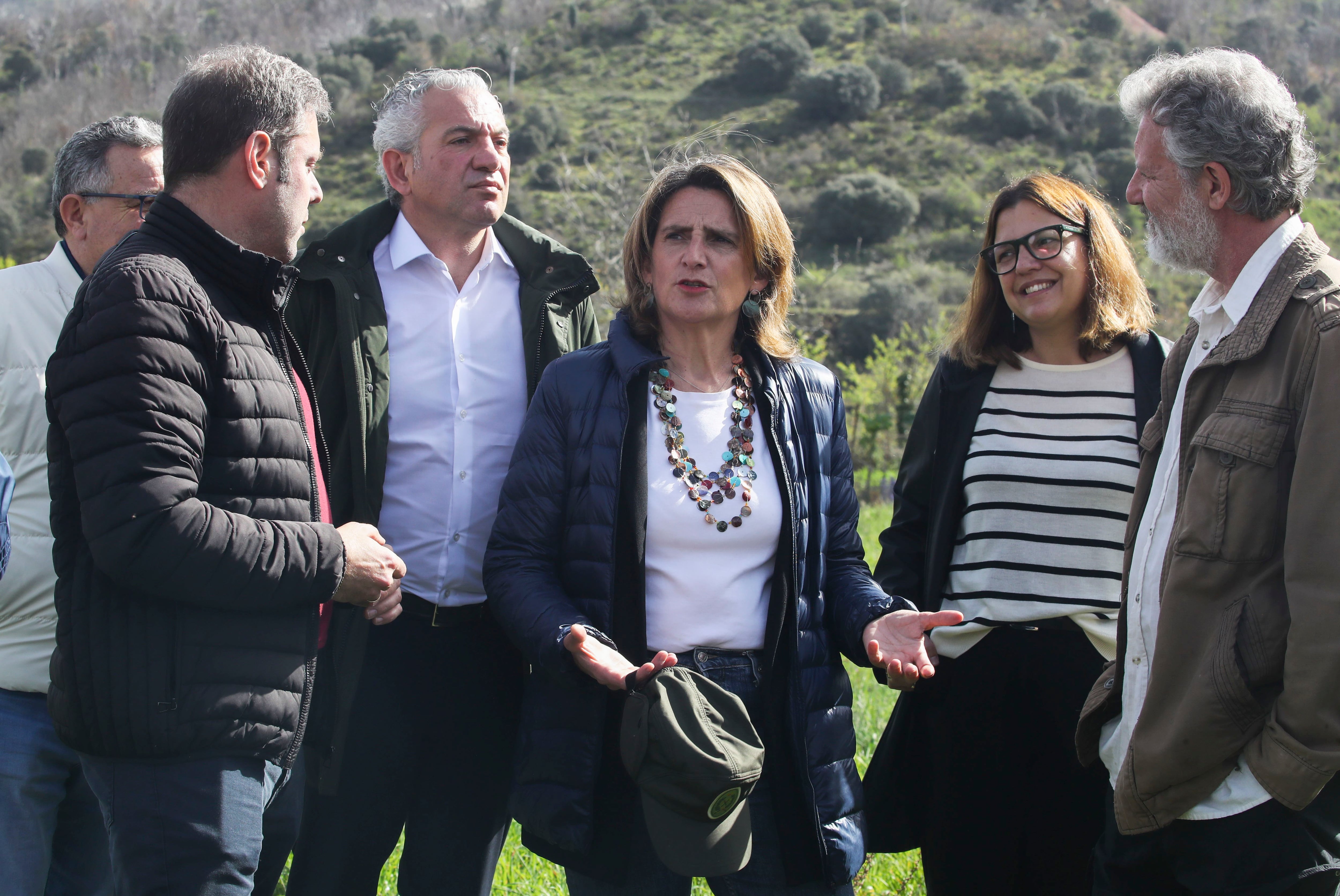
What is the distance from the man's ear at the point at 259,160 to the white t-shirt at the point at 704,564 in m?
0.97

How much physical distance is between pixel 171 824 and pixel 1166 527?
2.04m

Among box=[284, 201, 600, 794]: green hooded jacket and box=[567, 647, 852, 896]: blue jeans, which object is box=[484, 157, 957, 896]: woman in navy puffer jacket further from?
box=[284, 201, 600, 794]: green hooded jacket

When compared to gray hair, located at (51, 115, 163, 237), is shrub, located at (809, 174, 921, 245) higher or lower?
higher

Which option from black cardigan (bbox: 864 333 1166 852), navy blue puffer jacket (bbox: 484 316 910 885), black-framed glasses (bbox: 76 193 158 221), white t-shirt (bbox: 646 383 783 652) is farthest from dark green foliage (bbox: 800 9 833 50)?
white t-shirt (bbox: 646 383 783 652)

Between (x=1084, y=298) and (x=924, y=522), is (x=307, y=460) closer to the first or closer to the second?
(x=924, y=522)

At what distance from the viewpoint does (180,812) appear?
6.12 ft

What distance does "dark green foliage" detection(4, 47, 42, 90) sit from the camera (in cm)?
4003

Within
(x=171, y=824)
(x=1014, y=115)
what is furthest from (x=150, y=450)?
(x=1014, y=115)

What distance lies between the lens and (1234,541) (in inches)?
78.6

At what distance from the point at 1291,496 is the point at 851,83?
40469mm

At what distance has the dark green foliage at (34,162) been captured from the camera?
31469 millimetres

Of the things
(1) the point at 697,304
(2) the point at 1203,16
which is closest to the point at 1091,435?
(1) the point at 697,304

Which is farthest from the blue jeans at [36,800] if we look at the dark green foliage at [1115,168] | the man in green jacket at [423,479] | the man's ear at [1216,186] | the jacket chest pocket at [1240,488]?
the dark green foliage at [1115,168]

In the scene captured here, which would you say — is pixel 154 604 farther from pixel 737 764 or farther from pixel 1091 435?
pixel 1091 435
